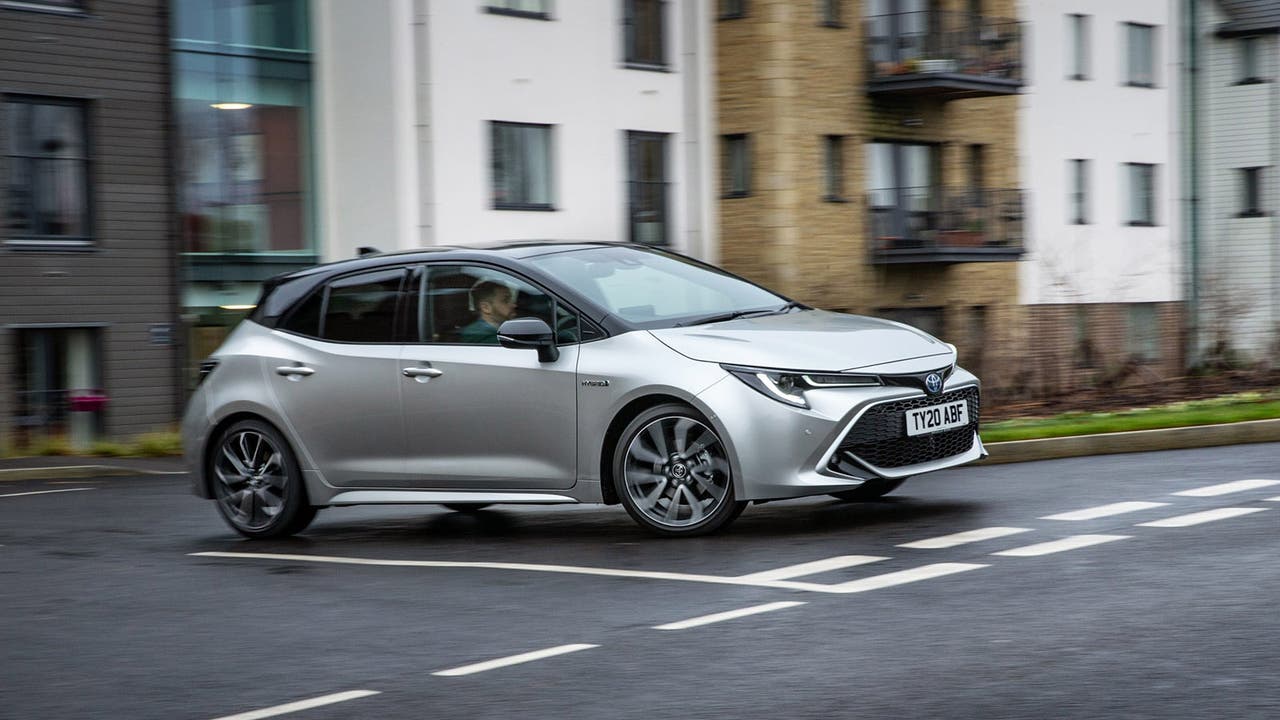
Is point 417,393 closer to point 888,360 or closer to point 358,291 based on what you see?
point 358,291

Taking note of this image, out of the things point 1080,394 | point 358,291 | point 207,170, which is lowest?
point 1080,394

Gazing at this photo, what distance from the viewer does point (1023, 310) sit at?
36.7m

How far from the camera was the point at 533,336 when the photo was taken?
934 cm

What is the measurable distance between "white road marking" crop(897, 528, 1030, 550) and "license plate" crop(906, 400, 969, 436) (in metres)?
0.61

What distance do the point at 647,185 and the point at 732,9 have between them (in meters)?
3.53

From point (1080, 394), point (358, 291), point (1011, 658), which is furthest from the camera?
point (1080, 394)

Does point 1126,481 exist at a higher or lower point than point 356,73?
lower

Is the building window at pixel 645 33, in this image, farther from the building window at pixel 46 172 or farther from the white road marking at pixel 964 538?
the white road marking at pixel 964 538

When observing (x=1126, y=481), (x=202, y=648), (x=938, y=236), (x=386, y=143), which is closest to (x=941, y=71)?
(x=938, y=236)

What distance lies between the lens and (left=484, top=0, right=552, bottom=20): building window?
87.7ft

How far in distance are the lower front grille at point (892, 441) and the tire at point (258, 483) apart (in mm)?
3336

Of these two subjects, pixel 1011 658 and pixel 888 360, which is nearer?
pixel 1011 658

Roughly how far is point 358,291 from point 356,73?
15946 mm

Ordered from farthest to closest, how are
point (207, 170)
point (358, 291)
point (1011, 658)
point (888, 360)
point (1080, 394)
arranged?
point (207, 170), point (1080, 394), point (358, 291), point (888, 360), point (1011, 658)
